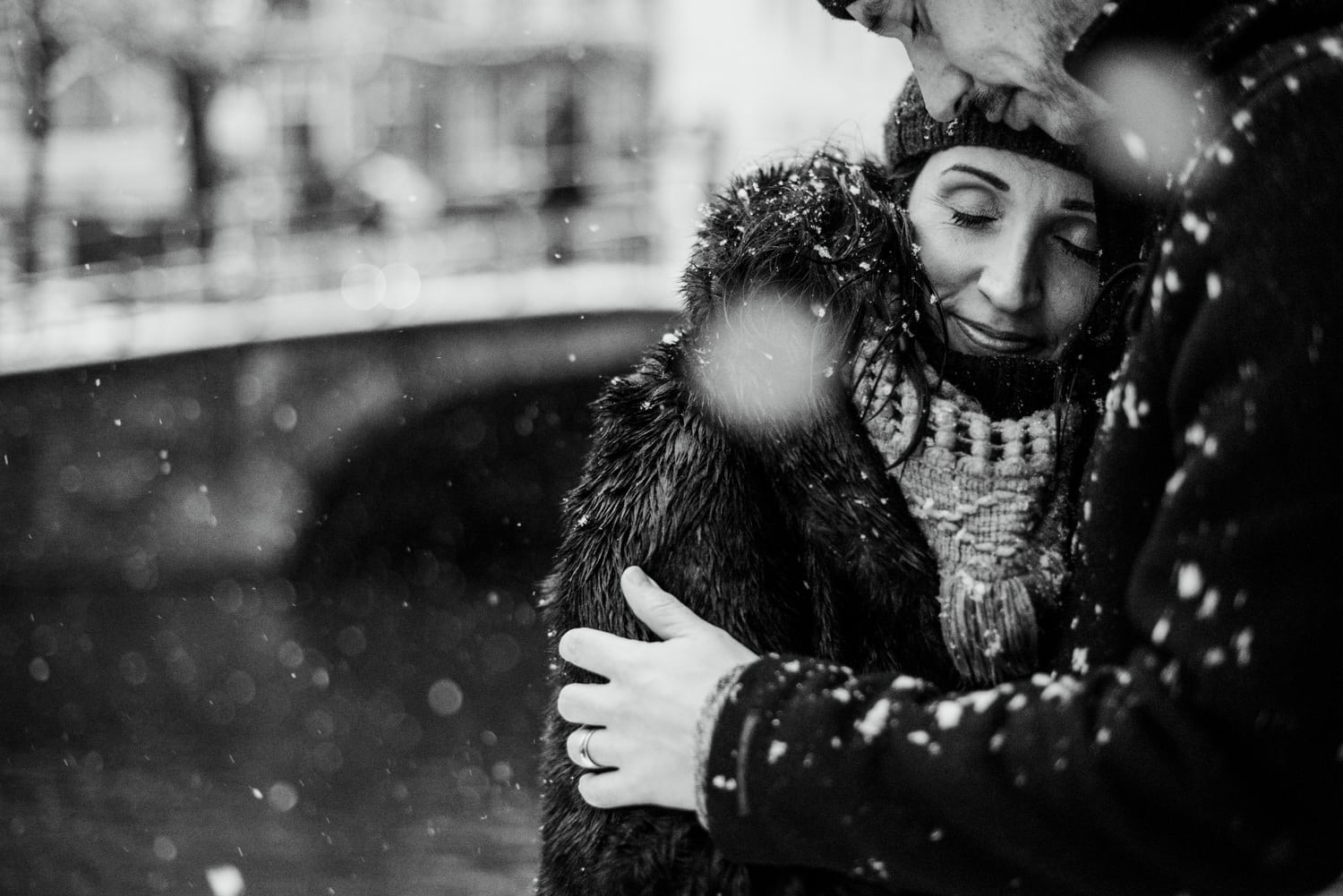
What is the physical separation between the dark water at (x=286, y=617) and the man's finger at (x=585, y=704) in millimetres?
5925

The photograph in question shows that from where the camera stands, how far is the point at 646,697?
1451 mm

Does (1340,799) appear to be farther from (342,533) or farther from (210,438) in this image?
(342,533)

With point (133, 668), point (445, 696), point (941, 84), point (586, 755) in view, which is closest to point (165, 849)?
point (445, 696)

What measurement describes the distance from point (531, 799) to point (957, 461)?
7.34 meters

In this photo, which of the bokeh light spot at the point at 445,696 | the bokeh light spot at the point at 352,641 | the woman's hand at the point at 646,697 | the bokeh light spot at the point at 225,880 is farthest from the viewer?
the bokeh light spot at the point at 352,641

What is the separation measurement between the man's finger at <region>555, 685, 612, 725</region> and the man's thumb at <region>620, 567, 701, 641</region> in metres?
0.09

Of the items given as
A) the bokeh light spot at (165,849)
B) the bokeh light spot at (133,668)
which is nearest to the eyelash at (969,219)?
the bokeh light spot at (165,849)

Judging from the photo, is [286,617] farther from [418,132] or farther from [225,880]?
[418,132]

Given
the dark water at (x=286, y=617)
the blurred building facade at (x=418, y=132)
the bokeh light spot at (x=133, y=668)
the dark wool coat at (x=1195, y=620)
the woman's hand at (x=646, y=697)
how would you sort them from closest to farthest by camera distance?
the dark wool coat at (x=1195, y=620), the woman's hand at (x=646, y=697), the dark water at (x=286, y=617), the bokeh light spot at (x=133, y=668), the blurred building facade at (x=418, y=132)

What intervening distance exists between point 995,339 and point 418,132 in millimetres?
26778

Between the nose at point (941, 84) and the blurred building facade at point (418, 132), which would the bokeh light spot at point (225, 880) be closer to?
the blurred building facade at point (418, 132)

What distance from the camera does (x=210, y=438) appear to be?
36.4 ft

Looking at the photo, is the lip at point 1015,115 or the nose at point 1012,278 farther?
the nose at point 1012,278

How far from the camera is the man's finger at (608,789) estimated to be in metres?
1.48
